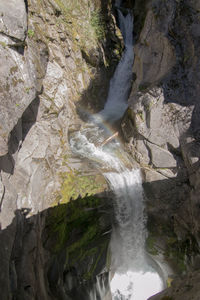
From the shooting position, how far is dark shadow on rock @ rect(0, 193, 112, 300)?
425 cm

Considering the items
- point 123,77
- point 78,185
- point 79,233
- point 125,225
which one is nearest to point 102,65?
point 123,77

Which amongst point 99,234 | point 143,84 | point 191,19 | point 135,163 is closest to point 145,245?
point 99,234

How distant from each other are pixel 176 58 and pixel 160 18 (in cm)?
172

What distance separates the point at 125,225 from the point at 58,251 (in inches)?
124

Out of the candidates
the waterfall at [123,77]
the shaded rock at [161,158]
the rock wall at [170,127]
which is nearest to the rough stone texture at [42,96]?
the waterfall at [123,77]

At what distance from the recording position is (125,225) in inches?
310

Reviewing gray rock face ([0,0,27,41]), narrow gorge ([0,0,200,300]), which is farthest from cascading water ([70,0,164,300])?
gray rock face ([0,0,27,41])

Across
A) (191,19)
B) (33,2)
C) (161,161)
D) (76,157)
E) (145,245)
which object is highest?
(33,2)

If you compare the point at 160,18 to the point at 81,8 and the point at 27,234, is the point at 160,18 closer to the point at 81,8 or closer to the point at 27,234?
the point at 81,8

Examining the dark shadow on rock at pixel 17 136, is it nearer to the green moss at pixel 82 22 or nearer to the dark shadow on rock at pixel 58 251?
the dark shadow on rock at pixel 58 251

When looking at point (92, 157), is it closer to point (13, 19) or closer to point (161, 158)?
point (161, 158)

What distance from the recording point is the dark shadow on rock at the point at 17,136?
4.62 meters

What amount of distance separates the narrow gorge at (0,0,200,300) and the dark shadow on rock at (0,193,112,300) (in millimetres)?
39

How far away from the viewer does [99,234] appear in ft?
24.0
